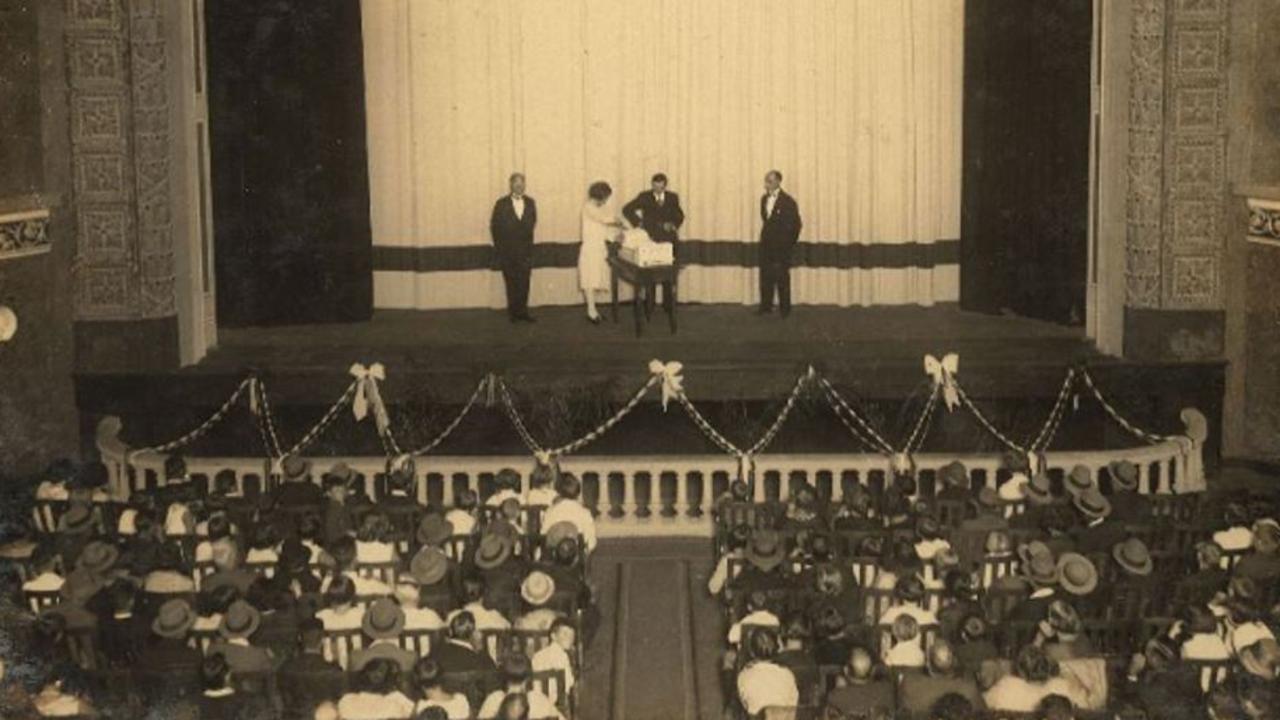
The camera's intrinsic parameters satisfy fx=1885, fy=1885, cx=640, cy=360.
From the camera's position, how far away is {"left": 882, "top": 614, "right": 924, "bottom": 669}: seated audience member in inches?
386

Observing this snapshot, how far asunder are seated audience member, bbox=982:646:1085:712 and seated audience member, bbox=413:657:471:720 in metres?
2.54

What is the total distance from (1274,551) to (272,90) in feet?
40.4

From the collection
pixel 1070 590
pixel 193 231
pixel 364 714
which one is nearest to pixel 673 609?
pixel 1070 590

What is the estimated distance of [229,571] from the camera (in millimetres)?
10734

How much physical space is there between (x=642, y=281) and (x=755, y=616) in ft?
28.0

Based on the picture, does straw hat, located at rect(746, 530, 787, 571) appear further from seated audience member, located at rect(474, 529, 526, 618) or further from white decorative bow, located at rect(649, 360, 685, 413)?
white decorative bow, located at rect(649, 360, 685, 413)

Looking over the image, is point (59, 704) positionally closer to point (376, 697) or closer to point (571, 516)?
point (376, 697)

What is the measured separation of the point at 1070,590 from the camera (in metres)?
10.6

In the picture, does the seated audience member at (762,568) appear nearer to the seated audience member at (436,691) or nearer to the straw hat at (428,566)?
the straw hat at (428,566)

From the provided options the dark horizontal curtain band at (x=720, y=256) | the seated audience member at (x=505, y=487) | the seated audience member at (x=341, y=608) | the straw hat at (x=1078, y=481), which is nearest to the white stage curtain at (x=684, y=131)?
the dark horizontal curtain band at (x=720, y=256)

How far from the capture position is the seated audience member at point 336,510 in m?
11.9

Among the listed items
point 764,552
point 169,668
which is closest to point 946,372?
point 764,552

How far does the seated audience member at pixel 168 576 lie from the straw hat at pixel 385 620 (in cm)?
143

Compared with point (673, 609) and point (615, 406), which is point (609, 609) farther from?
point (615, 406)
